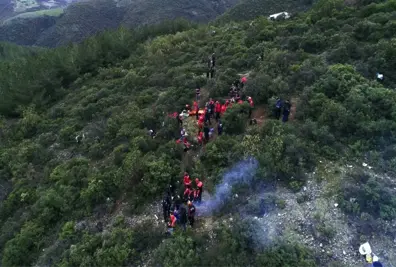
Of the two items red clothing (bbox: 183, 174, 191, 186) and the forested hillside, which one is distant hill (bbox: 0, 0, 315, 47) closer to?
the forested hillside

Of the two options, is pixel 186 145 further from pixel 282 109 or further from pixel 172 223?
pixel 282 109

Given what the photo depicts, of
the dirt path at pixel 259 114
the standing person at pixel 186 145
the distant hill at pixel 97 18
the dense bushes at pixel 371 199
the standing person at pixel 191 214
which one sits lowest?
the distant hill at pixel 97 18

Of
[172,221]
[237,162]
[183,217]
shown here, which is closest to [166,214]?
[172,221]

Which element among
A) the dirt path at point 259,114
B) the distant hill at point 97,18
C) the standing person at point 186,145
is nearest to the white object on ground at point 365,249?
the dirt path at point 259,114

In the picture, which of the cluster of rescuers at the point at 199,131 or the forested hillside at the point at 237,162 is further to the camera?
the cluster of rescuers at the point at 199,131

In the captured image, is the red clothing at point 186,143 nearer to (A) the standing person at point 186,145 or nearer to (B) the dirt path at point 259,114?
(A) the standing person at point 186,145
